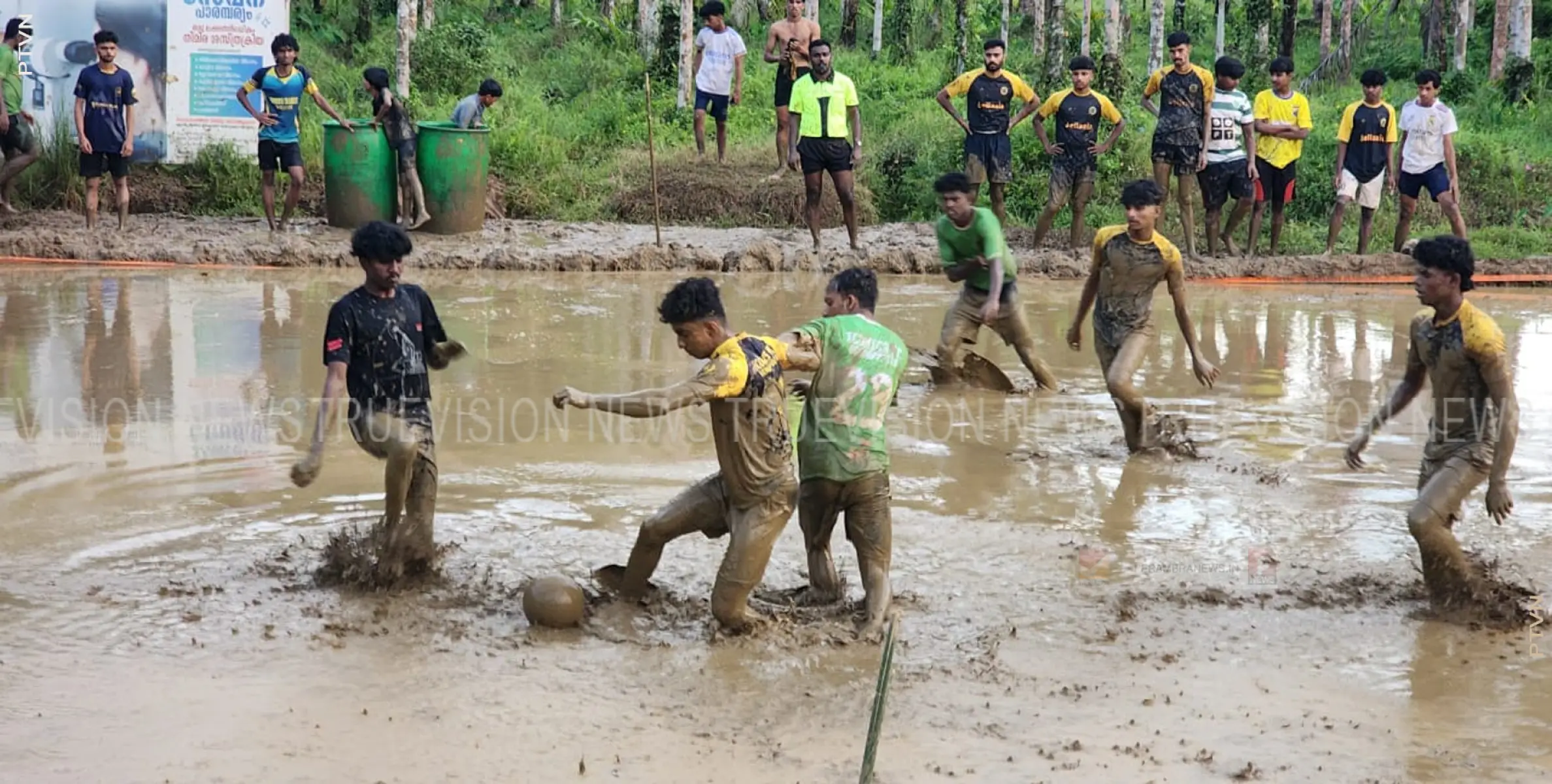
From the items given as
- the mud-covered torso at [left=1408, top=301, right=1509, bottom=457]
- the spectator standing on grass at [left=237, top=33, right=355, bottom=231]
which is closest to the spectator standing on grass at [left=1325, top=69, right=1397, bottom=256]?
the mud-covered torso at [left=1408, top=301, right=1509, bottom=457]

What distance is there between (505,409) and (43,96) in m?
9.12

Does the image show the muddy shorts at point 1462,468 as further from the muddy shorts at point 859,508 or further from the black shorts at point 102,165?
the black shorts at point 102,165

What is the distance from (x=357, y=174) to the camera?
602 inches

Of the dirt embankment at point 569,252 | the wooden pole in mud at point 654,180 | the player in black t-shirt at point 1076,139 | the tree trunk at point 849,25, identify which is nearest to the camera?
the dirt embankment at point 569,252

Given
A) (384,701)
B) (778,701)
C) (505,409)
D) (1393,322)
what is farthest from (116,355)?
(1393,322)

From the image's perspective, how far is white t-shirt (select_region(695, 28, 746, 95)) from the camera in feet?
55.8

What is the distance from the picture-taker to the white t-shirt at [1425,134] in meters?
14.4

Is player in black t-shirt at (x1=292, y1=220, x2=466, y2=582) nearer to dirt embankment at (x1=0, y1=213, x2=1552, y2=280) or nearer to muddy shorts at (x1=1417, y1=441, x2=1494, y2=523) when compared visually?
muddy shorts at (x1=1417, y1=441, x2=1494, y2=523)

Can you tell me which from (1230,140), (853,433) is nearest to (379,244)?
(853,433)

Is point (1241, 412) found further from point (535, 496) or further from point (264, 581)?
point (264, 581)

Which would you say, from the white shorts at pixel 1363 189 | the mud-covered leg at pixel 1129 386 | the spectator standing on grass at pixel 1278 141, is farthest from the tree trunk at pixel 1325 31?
the mud-covered leg at pixel 1129 386

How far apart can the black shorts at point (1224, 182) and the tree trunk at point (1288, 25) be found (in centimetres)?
1169

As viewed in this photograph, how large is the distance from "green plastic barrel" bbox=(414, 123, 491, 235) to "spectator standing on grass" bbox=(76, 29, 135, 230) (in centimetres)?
258

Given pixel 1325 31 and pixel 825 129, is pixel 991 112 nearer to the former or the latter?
pixel 825 129
